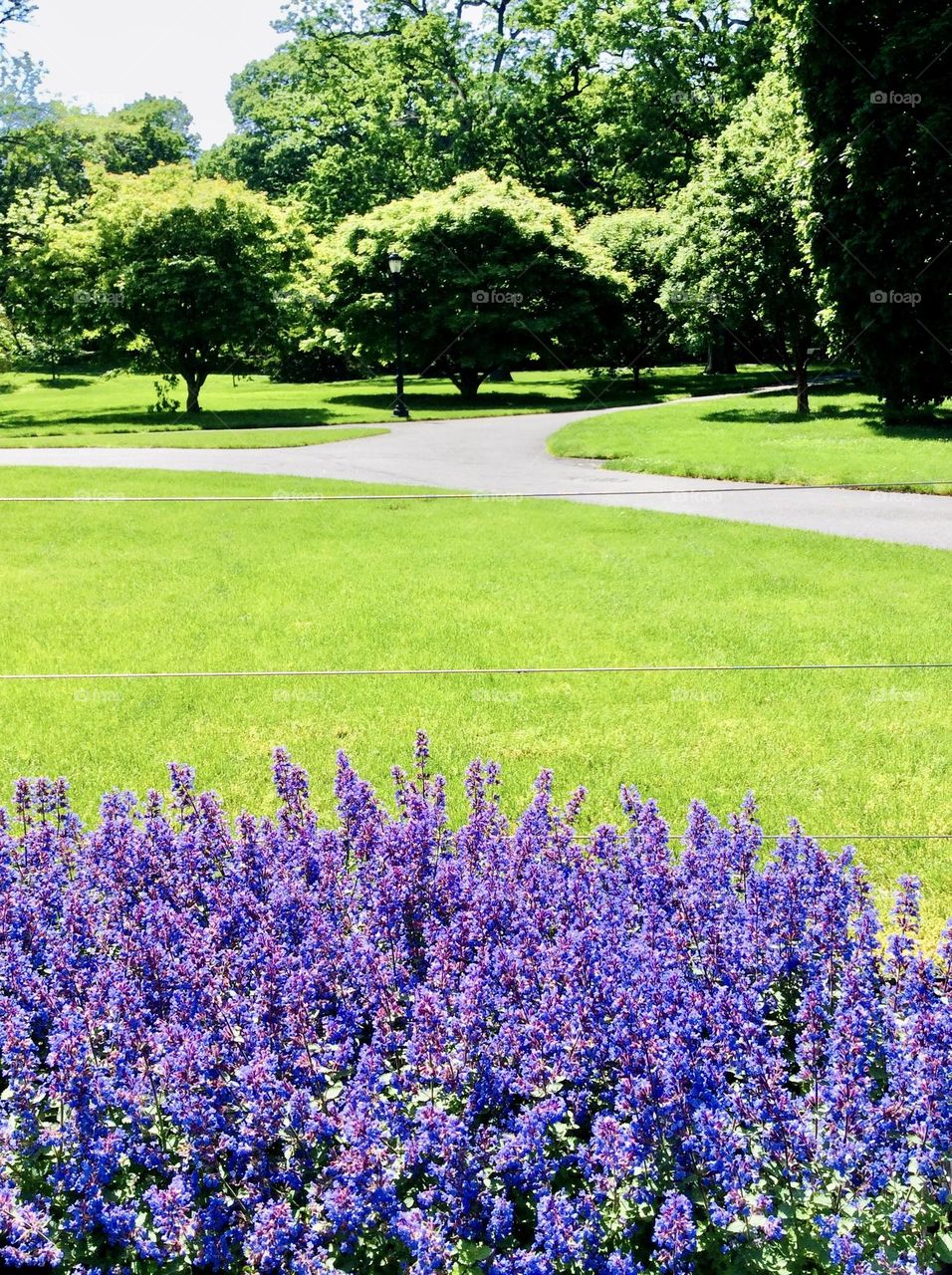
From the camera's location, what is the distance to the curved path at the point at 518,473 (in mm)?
13742

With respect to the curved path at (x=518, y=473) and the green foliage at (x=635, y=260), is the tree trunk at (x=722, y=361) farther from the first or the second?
the curved path at (x=518, y=473)

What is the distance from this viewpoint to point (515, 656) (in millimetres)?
8461

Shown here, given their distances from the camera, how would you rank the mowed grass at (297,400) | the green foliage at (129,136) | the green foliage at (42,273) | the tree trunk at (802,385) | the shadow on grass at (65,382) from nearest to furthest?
the tree trunk at (802,385) < the mowed grass at (297,400) < the green foliage at (42,273) < the shadow on grass at (65,382) < the green foliage at (129,136)

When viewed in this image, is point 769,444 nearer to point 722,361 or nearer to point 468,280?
point 468,280

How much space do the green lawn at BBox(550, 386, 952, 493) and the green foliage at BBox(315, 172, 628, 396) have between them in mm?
6723

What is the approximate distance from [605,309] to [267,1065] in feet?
A: 118

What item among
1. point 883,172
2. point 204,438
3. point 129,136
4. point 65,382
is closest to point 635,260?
point 883,172

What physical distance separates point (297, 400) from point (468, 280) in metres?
7.65

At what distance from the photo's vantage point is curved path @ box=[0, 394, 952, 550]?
1374cm

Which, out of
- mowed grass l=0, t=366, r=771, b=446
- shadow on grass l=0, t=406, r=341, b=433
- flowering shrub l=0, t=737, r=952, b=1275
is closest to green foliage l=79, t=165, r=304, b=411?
shadow on grass l=0, t=406, r=341, b=433

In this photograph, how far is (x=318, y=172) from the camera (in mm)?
48375

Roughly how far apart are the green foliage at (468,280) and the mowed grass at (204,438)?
332 inches

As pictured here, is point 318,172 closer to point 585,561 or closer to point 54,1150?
point 585,561

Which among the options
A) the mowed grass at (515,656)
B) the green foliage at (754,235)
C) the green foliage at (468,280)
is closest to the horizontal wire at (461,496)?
the mowed grass at (515,656)
